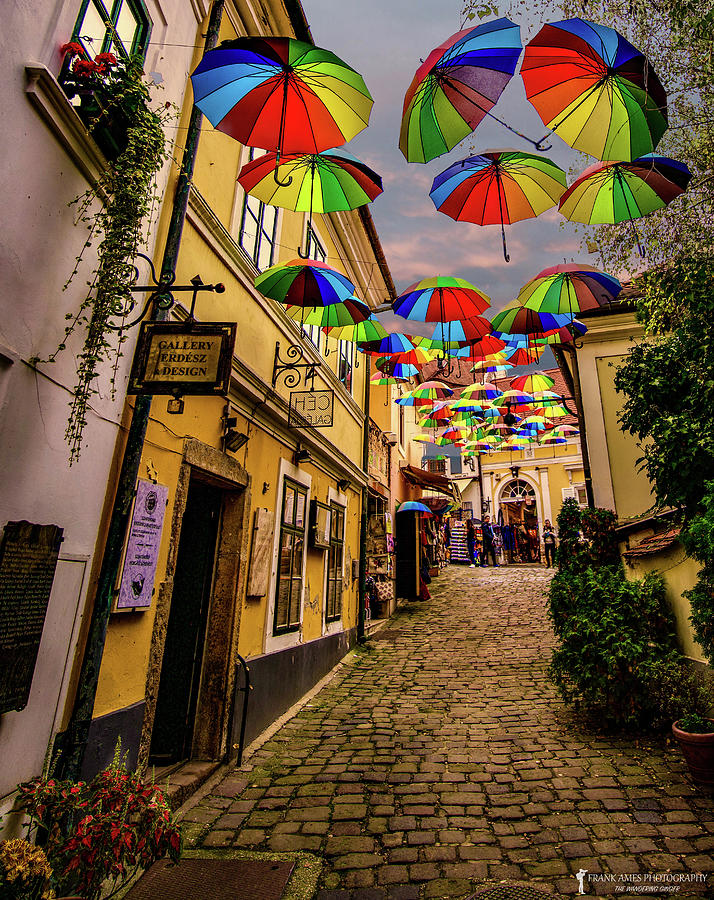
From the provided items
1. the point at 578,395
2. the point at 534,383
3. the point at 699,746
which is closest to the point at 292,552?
the point at 699,746

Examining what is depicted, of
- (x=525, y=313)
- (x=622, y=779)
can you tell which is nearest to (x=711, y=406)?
(x=525, y=313)

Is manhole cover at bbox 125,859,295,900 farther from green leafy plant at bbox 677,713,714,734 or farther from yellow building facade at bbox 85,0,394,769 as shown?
green leafy plant at bbox 677,713,714,734

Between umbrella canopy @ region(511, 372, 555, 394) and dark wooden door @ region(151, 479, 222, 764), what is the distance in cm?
916

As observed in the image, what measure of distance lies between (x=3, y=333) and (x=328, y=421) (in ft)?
18.3

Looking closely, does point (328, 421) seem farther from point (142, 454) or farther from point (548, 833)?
point (548, 833)

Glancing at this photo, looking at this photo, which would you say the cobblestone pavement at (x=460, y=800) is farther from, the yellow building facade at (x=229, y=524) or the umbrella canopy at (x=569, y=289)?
the umbrella canopy at (x=569, y=289)

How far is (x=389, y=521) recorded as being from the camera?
1522 cm

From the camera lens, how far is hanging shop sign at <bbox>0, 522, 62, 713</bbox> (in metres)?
2.51

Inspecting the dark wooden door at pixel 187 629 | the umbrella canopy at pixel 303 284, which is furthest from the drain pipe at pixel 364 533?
the umbrella canopy at pixel 303 284

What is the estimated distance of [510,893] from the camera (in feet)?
9.84

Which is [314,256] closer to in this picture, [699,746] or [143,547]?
[143,547]

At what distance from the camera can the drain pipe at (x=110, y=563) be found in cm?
298

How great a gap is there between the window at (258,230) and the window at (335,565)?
4.77 metres

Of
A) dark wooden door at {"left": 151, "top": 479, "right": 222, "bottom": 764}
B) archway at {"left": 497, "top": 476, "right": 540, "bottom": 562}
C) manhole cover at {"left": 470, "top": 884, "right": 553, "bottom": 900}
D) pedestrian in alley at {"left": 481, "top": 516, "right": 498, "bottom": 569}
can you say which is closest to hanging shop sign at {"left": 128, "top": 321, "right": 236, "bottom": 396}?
dark wooden door at {"left": 151, "top": 479, "right": 222, "bottom": 764}
